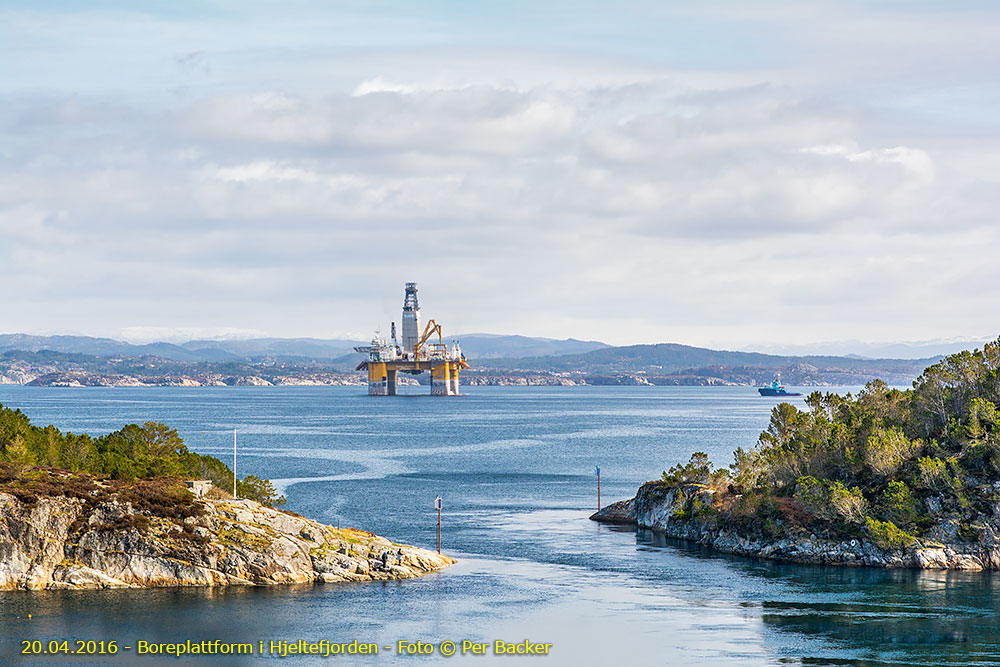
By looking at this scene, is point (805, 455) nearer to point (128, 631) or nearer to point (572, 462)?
point (128, 631)

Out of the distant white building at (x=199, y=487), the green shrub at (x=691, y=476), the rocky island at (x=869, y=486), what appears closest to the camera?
the distant white building at (x=199, y=487)

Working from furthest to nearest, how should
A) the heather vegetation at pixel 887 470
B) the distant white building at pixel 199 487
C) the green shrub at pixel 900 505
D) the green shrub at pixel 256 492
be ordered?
the green shrub at pixel 256 492 < the heather vegetation at pixel 887 470 < the green shrub at pixel 900 505 < the distant white building at pixel 199 487

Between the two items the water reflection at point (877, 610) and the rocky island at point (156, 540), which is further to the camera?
the rocky island at point (156, 540)

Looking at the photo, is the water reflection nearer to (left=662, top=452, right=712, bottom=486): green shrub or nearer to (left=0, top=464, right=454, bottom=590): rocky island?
(left=662, top=452, right=712, bottom=486): green shrub

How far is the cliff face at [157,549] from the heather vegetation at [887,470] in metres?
24.8

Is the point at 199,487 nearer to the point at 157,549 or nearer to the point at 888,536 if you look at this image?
the point at 157,549

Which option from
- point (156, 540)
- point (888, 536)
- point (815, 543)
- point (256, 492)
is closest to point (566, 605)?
point (815, 543)

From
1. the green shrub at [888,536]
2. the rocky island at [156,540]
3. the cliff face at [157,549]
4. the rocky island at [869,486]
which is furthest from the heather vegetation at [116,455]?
the green shrub at [888,536]

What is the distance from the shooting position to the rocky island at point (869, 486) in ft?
208

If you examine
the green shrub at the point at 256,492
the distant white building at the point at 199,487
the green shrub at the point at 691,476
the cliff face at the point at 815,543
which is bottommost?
the cliff face at the point at 815,543

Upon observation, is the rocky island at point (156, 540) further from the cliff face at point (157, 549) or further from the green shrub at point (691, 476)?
the green shrub at point (691, 476)

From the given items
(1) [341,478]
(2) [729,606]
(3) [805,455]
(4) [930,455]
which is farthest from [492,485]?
(2) [729,606]

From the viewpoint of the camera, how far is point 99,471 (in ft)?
209

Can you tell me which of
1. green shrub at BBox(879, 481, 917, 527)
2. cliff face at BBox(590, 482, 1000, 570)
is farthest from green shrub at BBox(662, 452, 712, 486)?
green shrub at BBox(879, 481, 917, 527)
